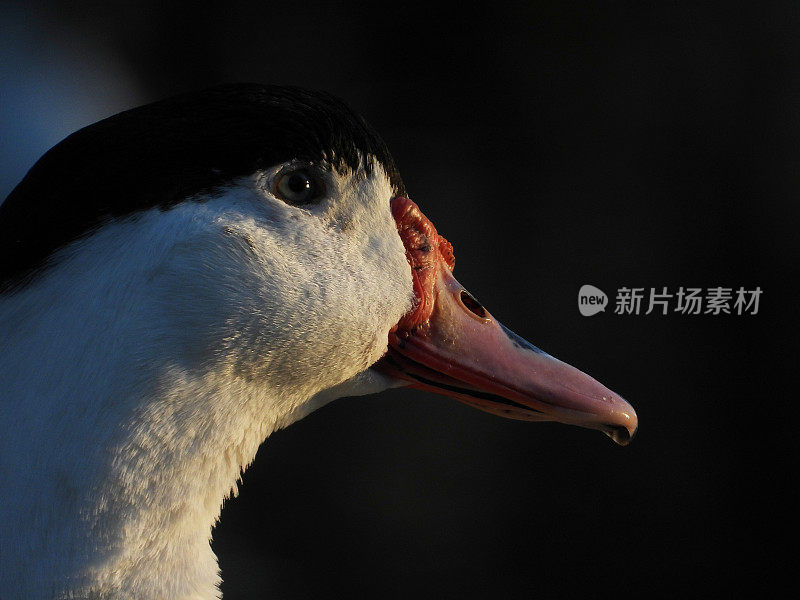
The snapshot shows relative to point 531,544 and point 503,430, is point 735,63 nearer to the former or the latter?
point 503,430

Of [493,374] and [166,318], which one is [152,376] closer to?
[166,318]

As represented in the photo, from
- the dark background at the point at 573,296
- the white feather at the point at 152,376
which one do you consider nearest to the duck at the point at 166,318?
the white feather at the point at 152,376

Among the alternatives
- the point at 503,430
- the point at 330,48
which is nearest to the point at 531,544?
the point at 503,430

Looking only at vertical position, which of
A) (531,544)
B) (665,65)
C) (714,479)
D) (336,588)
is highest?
(665,65)

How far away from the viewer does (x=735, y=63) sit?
1.90 meters

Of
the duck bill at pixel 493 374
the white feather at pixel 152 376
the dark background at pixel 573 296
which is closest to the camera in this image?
the white feather at pixel 152 376

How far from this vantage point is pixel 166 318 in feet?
1.54

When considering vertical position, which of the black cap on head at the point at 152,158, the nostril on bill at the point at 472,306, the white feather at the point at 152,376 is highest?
the black cap on head at the point at 152,158

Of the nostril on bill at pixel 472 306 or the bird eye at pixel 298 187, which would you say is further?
the nostril on bill at pixel 472 306

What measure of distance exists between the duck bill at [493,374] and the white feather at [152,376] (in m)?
0.09

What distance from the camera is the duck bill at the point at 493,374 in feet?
1.99

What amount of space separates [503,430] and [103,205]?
1642 millimetres

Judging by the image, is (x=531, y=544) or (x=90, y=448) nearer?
(x=90, y=448)

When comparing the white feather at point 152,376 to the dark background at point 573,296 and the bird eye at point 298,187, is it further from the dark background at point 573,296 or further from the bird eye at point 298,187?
the dark background at point 573,296
